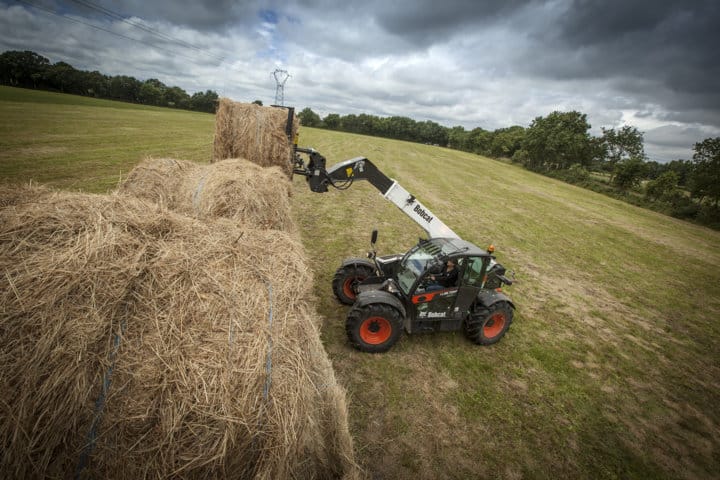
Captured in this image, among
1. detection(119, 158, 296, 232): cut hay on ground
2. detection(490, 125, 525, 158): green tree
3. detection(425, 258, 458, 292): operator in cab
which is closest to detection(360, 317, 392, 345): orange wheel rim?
detection(425, 258, 458, 292): operator in cab

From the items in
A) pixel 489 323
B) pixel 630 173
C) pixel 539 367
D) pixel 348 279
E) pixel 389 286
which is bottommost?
pixel 539 367

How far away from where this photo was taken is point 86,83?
73.3 metres

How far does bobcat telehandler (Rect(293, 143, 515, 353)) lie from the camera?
18.2 feet

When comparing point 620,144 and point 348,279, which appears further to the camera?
point 620,144

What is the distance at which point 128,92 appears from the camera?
→ 81812mm

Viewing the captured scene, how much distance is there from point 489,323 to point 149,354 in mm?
6189

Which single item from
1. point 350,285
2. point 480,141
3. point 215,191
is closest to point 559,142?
point 480,141

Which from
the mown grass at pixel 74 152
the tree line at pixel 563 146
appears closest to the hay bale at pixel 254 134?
the tree line at pixel 563 146

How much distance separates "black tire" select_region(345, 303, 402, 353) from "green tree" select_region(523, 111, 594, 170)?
5674cm

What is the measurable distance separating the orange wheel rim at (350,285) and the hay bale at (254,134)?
14.1 feet

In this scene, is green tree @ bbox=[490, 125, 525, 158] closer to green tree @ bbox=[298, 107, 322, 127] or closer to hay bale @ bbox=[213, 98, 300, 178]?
green tree @ bbox=[298, 107, 322, 127]

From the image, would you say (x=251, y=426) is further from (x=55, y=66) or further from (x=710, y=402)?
(x=55, y=66)

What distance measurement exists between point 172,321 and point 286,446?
1.44m

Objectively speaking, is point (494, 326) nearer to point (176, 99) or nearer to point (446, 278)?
point (446, 278)
